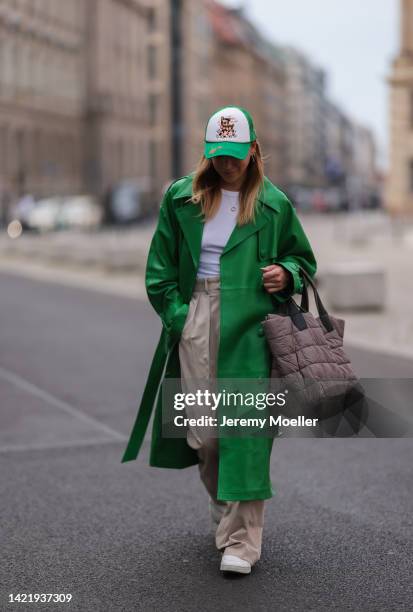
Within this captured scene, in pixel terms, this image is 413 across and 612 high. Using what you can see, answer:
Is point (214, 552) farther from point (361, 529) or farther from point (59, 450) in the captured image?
point (59, 450)

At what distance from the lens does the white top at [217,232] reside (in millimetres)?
4574

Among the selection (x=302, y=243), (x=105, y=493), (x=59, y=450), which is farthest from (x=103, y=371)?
(x=302, y=243)

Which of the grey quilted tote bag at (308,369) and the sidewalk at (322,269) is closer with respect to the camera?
the grey quilted tote bag at (308,369)

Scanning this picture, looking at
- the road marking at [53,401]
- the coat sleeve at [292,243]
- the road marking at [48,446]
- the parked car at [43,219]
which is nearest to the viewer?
the coat sleeve at [292,243]

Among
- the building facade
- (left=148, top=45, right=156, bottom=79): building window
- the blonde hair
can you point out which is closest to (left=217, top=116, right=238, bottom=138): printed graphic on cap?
the blonde hair

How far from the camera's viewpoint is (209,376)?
4.59 metres

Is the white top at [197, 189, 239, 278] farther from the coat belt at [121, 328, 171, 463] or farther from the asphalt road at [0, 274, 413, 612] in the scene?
the asphalt road at [0, 274, 413, 612]

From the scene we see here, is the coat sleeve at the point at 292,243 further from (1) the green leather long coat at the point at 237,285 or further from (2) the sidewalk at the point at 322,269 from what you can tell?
(2) the sidewalk at the point at 322,269

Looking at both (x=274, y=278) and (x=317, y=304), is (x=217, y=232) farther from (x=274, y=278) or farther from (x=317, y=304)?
(x=317, y=304)

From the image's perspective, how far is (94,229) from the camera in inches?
2179

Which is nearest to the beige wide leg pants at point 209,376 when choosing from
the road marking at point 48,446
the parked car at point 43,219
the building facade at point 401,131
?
the road marking at point 48,446

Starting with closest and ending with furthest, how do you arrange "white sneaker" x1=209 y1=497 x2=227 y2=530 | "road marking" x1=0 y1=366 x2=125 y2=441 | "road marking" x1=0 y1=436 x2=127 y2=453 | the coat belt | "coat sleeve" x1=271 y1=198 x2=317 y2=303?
"coat sleeve" x1=271 y1=198 x2=317 y2=303 → the coat belt → "white sneaker" x1=209 y1=497 x2=227 y2=530 → "road marking" x1=0 y1=436 x2=127 y2=453 → "road marking" x1=0 y1=366 x2=125 y2=441

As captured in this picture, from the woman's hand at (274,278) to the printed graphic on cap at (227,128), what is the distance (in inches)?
19.3

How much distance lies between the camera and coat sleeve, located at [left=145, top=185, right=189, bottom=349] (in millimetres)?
4590
